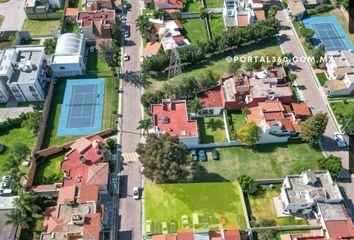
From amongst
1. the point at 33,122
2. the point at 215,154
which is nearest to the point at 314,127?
the point at 215,154

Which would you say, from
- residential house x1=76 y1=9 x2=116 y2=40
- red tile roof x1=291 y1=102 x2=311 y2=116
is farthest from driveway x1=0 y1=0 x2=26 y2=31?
red tile roof x1=291 y1=102 x2=311 y2=116

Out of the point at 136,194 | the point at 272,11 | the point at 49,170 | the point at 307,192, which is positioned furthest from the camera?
the point at 272,11

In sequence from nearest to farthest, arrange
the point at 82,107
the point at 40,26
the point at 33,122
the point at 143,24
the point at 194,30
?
the point at 33,122 → the point at 82,107 → the point at 143,24 → the point at 194,30 → the point at 40,26

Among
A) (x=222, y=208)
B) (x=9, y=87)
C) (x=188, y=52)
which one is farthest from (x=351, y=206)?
(x=9, y=87)

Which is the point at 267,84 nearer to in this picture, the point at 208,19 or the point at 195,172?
the point at 195,172

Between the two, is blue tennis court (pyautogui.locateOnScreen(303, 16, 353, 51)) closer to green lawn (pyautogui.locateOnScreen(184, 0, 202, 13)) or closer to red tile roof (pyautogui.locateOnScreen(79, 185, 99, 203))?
green lawn (pyautogui.locateOnScreen(184, 0, 202, 13))

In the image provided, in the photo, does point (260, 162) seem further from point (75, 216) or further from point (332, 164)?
point (75, 216)
